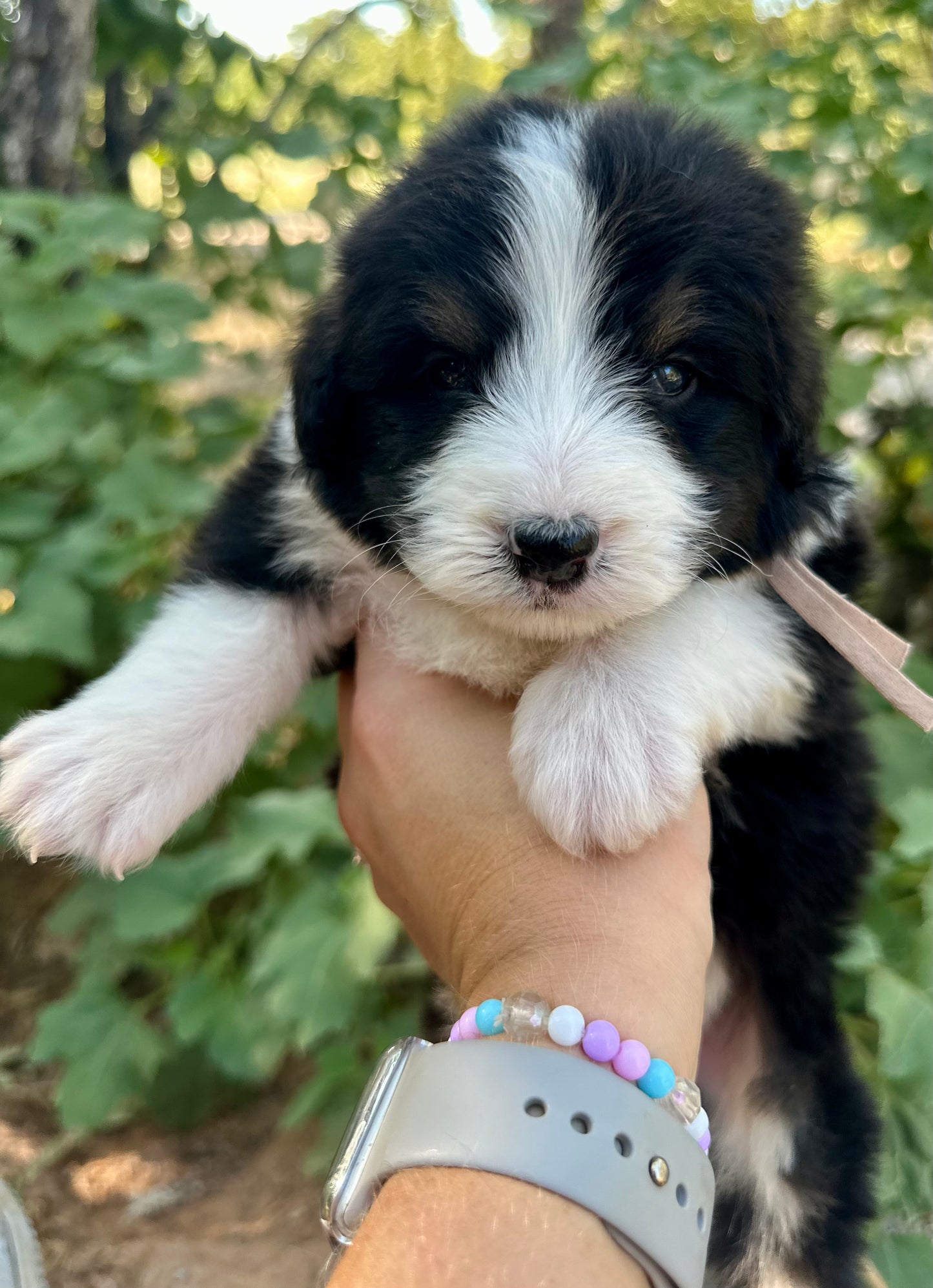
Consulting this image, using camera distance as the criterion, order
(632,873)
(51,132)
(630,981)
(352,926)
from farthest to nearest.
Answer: (51,132) → (352,926) → (632,873) → (630,981)

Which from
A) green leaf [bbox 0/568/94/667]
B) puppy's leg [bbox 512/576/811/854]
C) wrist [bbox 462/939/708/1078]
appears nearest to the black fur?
puppy's leg [bbox 512/576/811/854]

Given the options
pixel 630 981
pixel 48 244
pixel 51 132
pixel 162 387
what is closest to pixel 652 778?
pixel 630 981

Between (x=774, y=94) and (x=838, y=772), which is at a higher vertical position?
(x=774, y=94)

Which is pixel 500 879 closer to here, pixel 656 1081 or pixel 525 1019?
pixel 525 1019

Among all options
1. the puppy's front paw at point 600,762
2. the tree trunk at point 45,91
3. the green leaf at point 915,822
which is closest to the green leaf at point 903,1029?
the green leaf at point 915,822

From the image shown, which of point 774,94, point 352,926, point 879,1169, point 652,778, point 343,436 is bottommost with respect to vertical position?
point 352,926

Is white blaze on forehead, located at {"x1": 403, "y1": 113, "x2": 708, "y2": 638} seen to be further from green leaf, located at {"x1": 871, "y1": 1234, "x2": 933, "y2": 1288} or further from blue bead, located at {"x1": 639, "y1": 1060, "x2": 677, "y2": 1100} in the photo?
green leaf, located at {"x1": 871, "y1": 1234, "x2": 933, "y2": 1288}

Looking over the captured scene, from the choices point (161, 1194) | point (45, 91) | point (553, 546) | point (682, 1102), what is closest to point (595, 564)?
point (553, 546)

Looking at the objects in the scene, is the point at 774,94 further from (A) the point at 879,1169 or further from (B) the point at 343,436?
(A) the point at 879,1169
